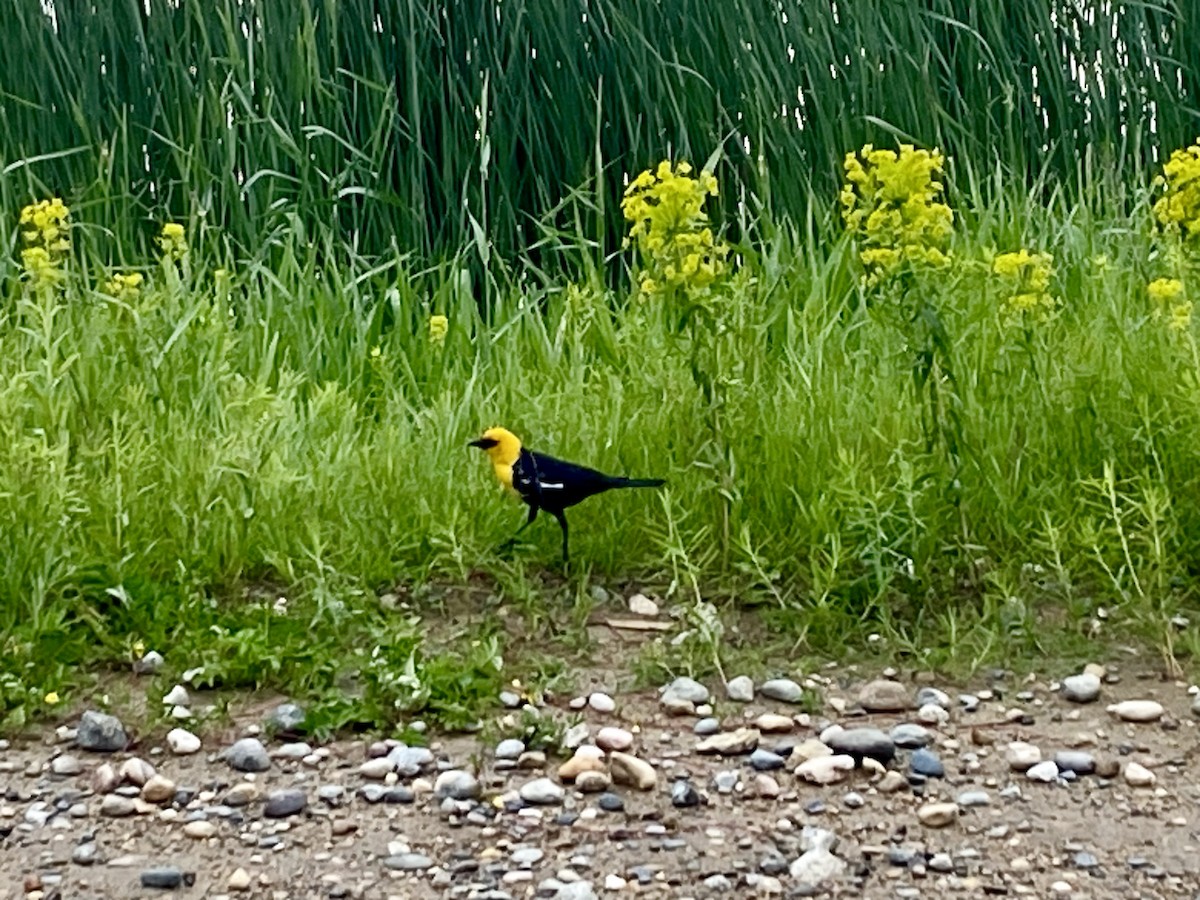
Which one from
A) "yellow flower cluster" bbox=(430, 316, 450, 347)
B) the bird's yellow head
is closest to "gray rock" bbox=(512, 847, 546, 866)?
the bird's yellow head

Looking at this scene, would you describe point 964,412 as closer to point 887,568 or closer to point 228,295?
point 887,568


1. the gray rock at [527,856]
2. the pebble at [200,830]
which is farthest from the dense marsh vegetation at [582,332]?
the gray rock at [527,856]

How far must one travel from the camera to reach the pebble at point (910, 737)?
2771 millimetres

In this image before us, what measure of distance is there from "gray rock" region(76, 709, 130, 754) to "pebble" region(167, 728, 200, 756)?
9 centimetres

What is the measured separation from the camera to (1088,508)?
11.3ft

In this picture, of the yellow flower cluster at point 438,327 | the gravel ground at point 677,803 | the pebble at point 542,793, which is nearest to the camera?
the gravel ground at point 677,803

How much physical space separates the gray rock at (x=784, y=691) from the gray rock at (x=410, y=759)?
65 centimetres

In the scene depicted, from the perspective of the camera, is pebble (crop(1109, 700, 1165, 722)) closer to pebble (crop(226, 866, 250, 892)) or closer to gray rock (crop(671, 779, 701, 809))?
gray rock (crop(671, 779, 701, 809))

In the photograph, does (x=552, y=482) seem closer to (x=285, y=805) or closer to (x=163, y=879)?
(x=285, y=805)

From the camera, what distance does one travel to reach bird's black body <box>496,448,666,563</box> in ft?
10.4

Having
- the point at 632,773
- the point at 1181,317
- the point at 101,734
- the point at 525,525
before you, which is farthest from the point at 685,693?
the point at 1181,317

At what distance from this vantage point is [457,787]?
8.64 feet

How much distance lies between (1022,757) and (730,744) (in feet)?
1.62

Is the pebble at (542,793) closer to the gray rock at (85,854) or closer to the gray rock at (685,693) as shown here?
the gray rock at (685,693)
